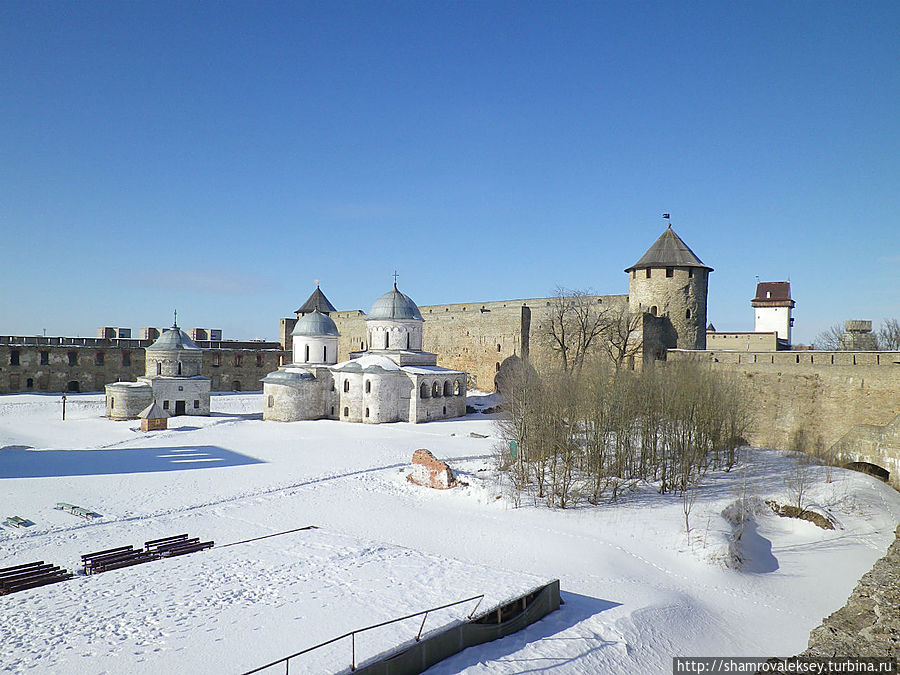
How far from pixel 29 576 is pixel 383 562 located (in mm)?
5742

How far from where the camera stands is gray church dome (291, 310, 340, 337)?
31.0 meters

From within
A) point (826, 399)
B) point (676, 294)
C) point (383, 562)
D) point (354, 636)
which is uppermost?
point (676, 294)

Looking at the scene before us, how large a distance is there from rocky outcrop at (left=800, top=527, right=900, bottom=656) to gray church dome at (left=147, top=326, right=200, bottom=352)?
31799 mm

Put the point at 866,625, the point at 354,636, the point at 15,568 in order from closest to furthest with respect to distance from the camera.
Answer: the point at 866,625 → the point at 354,636 → the point at 15,568

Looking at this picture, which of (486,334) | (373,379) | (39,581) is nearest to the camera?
(39,581)

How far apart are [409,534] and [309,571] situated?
10.6 feet

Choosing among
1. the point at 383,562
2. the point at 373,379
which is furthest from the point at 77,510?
the point at 373,379

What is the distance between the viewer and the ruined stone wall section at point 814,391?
746 inches

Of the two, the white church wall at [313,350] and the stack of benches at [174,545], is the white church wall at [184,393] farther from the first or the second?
the stack of benches at [174,545]

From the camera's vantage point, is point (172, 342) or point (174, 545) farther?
point (172, 342)

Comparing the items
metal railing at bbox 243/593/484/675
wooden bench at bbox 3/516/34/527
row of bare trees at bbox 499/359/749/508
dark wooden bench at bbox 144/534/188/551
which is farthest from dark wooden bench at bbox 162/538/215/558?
row of bare trees at bbox 499/359/749/508

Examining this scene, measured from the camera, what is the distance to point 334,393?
96.2 ft

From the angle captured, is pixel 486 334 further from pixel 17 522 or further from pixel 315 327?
pixel 17 522

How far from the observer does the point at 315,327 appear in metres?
31.2
